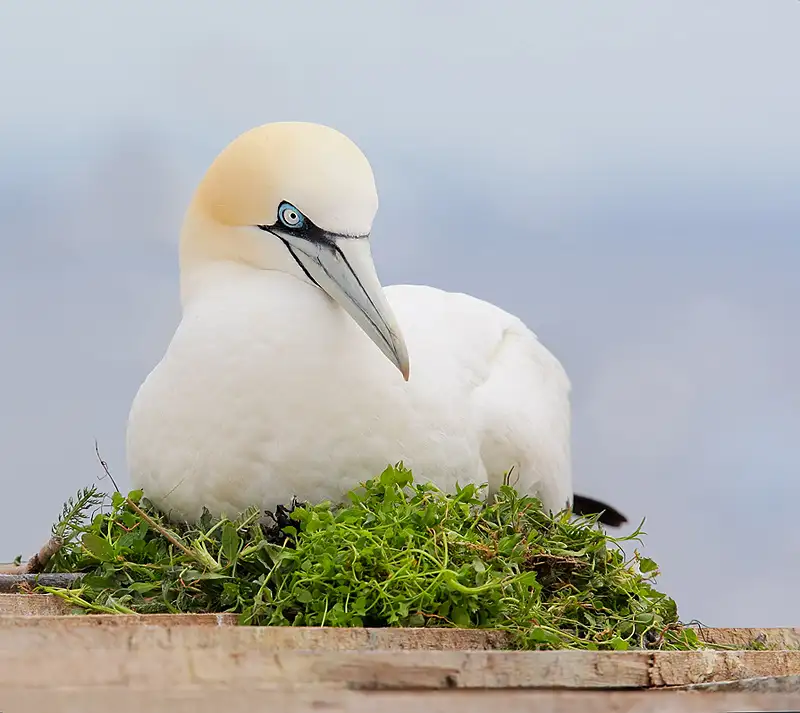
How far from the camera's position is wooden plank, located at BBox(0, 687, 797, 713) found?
7.37ft

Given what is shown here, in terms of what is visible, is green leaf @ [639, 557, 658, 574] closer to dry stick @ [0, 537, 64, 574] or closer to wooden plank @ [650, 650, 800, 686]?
wooden plank @ [650, 650, 800, 686]

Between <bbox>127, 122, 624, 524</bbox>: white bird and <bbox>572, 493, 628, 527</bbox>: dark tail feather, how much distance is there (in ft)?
4.78

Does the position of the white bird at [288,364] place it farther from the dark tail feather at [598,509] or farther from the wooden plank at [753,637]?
the dark tail feather at [598,509]

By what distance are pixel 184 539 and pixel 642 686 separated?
169 cm

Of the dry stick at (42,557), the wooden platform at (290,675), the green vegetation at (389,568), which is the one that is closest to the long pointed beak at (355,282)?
the green vegetation at (389,568)

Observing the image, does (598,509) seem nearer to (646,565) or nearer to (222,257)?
(646,565)

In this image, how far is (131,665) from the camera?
232 centimetres

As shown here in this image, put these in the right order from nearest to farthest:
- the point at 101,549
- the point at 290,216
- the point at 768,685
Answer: the point at 768,685, the point at 101,549, the point at 290,216

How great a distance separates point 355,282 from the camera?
3932 millimetres

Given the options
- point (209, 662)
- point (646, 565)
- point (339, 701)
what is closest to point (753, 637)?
point (646, 565)

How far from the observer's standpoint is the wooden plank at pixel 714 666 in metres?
2.70

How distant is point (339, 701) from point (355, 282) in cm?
180

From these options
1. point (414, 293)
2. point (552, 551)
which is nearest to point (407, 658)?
point (552, 551)

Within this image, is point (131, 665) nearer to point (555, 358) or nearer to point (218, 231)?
point (218, 231)
